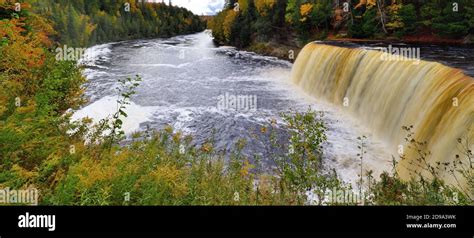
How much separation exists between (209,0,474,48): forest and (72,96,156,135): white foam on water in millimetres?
22657

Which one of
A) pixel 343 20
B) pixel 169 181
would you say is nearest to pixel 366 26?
pixel 343 20

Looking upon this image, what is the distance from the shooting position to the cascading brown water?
8865mm

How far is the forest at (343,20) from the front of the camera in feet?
89.4

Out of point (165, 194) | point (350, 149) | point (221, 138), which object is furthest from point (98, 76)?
point (165, 194)

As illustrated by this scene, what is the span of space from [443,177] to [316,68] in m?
15.0

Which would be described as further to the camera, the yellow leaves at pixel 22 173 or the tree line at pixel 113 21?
the tree line at pixel 113 21

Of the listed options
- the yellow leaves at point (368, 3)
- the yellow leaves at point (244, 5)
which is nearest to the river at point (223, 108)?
the yellow leaves at point (368, 3)

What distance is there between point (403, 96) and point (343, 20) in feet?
91.7

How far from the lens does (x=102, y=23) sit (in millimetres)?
74750

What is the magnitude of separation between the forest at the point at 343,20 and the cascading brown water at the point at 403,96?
12.0m

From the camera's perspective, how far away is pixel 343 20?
38.2m

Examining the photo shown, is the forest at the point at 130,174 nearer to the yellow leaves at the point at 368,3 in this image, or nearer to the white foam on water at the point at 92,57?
the white foam on water at the point at 92,57
